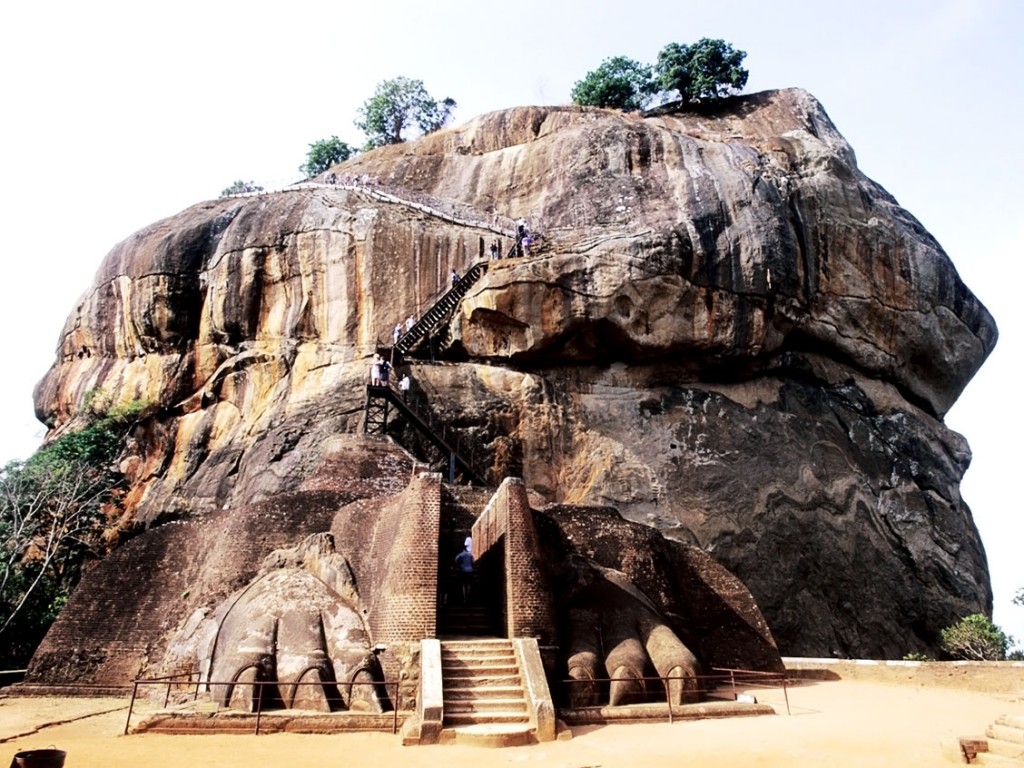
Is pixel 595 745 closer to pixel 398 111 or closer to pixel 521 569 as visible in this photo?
pixel 521 569

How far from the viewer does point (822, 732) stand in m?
10.3

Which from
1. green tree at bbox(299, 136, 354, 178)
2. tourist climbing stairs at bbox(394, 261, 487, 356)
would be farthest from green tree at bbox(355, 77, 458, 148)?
tourist climbing stairs at bbox(394, 261, 487, 356)

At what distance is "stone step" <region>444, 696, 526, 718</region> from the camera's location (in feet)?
33.2

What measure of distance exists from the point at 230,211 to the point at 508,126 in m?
13.0

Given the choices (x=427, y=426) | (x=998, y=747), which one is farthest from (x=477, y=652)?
(x=427, y=426)

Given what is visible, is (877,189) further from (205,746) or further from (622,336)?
(205,746)

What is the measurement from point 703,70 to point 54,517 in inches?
1331

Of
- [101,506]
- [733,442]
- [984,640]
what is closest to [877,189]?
[733,442]

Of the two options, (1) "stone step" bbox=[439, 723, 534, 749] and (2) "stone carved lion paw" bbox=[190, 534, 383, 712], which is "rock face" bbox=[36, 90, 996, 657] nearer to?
(2) "stone carved lion paw" bbox=[190, 534, 383, 712]

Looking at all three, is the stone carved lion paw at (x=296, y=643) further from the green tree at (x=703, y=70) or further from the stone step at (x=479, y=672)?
the green tree at (x=703, y=70)

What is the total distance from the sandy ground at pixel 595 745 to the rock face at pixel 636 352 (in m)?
10.6

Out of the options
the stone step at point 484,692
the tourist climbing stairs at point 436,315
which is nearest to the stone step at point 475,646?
the stone step at point 484,692

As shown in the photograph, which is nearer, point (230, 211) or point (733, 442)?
point (733, 442)

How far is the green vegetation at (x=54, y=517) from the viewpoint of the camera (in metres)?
19.4
